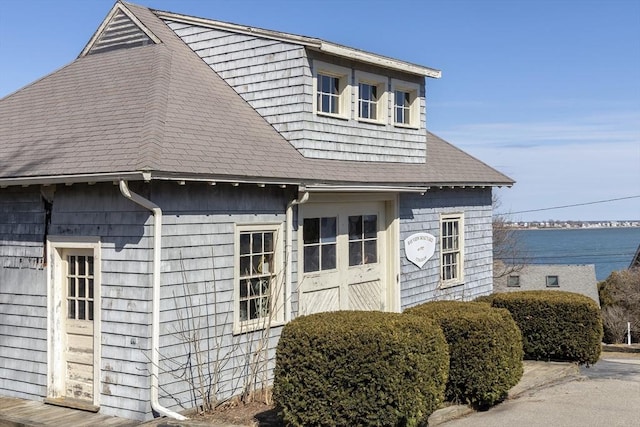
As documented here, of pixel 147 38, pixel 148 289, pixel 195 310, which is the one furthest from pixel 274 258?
pixel 147 38

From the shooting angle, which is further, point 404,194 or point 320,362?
point 404,194

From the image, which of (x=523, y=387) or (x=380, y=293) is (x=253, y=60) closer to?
(x=380, y=293)

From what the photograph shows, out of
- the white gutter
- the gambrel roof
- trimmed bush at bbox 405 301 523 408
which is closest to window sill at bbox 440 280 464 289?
the gambrel roof

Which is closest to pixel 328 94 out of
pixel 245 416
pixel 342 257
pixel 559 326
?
pixel 342 257

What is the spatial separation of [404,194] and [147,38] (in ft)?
19.0

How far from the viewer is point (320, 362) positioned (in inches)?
292

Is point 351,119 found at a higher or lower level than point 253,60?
lower

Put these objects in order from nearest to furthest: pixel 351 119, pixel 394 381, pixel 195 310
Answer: pixel 394 381 < pixel 195 310 < pixel 351 119

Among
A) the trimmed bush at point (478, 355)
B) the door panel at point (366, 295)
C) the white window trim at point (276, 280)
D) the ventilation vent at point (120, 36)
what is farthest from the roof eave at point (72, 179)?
the door panel at point (366, 295)

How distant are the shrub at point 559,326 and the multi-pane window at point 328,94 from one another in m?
4.89

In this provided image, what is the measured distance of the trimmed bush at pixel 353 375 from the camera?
7336 millimetres

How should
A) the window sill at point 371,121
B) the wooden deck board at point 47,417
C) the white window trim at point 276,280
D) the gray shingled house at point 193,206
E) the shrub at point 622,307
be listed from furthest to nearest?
the shrub at point 622,307 → the window sill at point 371,121 → the white window trim at point 276,280 → the gray shingled house at point 193,206 → the wooden deck board at point 47,417

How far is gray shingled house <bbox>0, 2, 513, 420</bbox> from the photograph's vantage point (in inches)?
355

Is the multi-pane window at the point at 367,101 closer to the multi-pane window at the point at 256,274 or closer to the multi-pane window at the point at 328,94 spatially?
the multi-pane window at the point at 328,94
